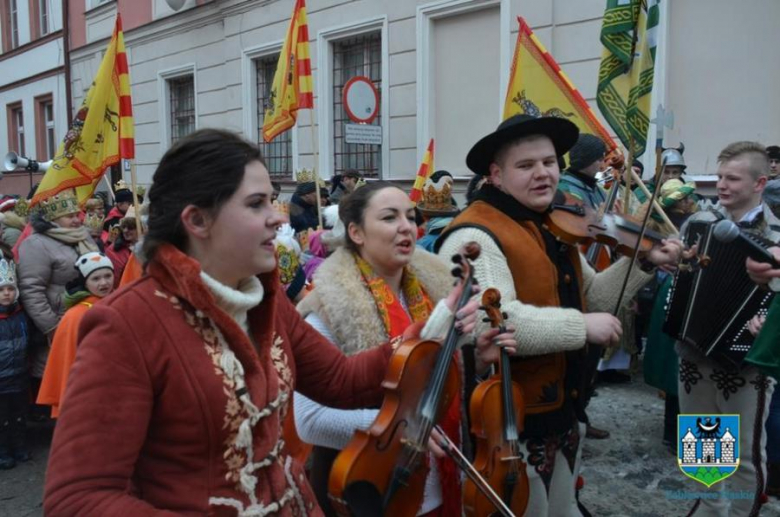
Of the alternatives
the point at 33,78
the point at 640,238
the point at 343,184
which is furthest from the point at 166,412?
the point at 33,78

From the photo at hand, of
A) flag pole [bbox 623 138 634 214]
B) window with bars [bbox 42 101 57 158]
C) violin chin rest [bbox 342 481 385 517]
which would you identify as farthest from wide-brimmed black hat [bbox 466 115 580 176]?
window with bars [bbox 42 101 57 158]

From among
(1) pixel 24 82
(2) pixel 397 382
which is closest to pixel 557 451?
(2) pixel 397 382

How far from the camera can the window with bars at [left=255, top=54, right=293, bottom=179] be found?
43.1 ft

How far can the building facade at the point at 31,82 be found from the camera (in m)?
19.6

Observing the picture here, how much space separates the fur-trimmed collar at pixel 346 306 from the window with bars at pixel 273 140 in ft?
34.9

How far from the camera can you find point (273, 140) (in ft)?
43.8

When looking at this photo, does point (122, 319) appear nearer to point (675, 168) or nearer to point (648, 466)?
point (648, 466)

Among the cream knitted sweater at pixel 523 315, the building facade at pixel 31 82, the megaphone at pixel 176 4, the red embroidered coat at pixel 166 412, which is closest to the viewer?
the red embroidered coat at pixel 166 412

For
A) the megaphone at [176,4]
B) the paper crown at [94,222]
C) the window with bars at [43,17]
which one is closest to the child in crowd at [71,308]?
the paper crown at [94,222]

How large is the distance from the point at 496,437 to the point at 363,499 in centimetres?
58

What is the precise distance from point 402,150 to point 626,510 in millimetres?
7537

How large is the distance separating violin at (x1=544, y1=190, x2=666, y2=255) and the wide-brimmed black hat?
30 centimetres

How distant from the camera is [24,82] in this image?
21.4m

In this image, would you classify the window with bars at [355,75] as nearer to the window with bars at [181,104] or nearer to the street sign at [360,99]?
the street sign at [360,99]
